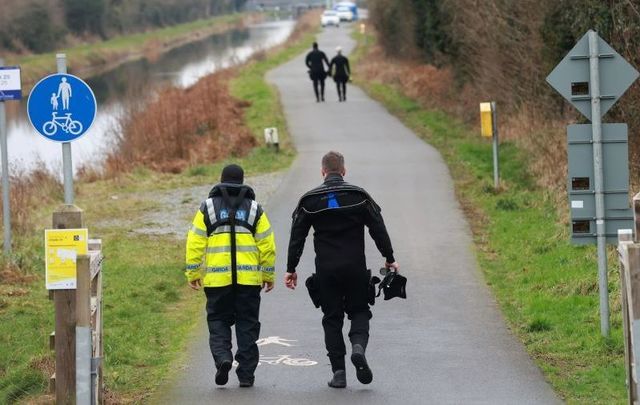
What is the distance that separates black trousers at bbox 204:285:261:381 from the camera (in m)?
9.18

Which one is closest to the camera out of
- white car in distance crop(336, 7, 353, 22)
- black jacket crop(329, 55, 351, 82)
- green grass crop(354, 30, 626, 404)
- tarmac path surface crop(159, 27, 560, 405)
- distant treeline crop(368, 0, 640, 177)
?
tarmac path surface crop(159, 27, 560, 405)

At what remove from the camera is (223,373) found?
9.08 metres

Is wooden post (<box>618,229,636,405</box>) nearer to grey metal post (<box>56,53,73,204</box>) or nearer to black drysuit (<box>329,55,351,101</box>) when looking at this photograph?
grey metal post (<box>56,53,73,204</box>)

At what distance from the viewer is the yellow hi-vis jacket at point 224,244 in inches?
358

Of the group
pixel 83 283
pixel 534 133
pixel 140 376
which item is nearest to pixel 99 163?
pixel 534 133

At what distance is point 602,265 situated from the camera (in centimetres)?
1044

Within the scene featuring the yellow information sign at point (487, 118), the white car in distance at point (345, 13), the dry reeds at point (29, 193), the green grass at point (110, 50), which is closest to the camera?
the dry reeds at point (29, 193)

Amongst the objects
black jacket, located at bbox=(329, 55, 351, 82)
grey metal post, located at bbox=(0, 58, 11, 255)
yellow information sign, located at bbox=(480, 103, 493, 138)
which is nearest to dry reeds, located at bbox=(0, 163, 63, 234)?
grey metal post, located at bbox=(0, 58, 11, 255)

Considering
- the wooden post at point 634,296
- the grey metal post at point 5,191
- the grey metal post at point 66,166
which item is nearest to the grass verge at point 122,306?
the grey metal post at point 5,191

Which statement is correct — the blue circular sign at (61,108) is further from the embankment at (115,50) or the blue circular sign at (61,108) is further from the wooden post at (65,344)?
the embankment at (115,50)

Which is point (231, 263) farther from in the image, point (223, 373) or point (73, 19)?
point (73, 19)

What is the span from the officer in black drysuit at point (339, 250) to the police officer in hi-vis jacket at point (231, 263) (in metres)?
0.26

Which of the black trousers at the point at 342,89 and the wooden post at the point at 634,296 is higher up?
the black trousers at the point at 342,89

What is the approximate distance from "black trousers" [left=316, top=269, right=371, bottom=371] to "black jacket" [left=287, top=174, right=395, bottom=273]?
96 millimetres
